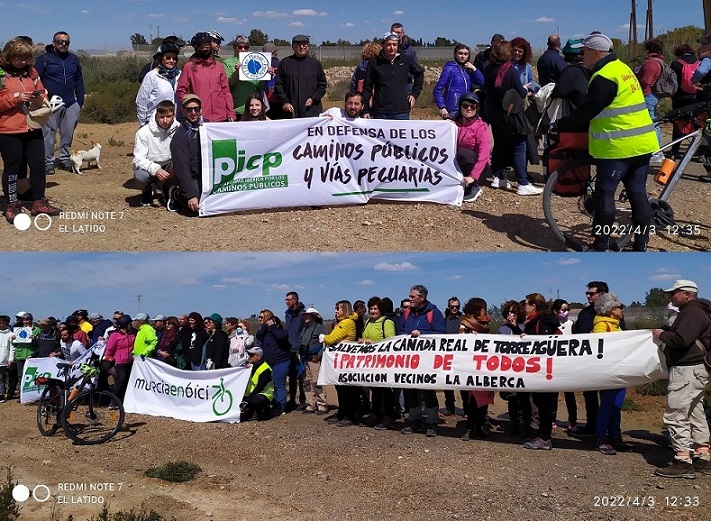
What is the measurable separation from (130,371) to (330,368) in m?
4.08

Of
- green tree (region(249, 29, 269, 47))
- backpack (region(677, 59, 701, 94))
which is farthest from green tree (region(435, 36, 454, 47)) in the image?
backpack (region(677, 59, 701, 94))

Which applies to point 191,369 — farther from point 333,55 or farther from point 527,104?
point 333,55

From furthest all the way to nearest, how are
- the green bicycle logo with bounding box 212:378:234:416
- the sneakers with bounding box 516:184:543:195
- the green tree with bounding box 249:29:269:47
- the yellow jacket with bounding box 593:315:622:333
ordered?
the green tree with bounding box 249:29:269:47
the sneakers with bounding box 516:184:543:195
the green bicycle logo with bounding box 212:378:234:416
the yellow jacket with bounding box 593:315:622:333

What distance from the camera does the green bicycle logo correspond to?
433 inches

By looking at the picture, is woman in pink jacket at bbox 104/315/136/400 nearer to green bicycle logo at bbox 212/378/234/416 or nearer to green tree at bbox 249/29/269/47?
green bicycle logo at bbox 212/378/234/416

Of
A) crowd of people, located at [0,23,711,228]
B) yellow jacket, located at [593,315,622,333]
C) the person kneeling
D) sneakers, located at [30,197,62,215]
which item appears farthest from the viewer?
the person kneeling

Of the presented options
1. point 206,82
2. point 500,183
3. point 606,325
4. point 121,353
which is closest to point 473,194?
point 500,183

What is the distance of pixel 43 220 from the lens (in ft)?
33.2

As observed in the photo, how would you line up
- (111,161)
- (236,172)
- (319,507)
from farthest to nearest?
(111,161) < (236,172) < (319,507)

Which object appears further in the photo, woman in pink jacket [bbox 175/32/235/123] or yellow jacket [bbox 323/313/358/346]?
woman in pink jacket [bbox 175/32/235/123]

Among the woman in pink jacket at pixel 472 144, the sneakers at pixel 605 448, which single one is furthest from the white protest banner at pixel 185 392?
the sneakers at pixel 605 448

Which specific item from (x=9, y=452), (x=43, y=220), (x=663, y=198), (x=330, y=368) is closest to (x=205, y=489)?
(x=330, y=368)

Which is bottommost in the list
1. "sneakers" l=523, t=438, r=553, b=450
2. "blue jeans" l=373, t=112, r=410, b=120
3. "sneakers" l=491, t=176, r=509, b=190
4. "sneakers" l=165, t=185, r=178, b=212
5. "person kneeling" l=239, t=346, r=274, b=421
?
"person kneeling" l=239, t=346, r=274, b=421

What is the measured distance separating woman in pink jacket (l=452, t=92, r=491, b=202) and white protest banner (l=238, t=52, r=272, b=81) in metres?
3.18
